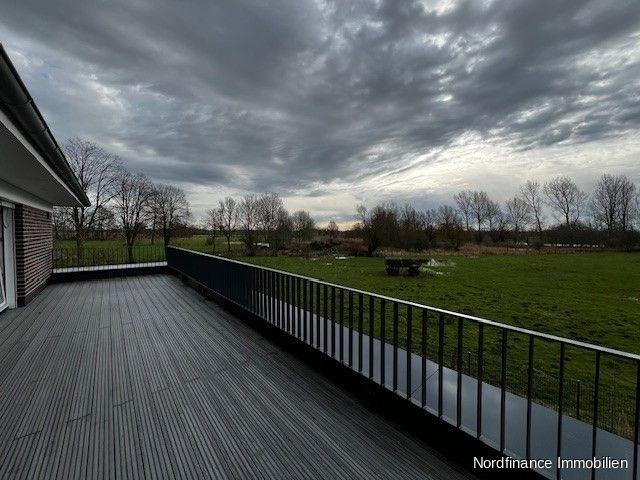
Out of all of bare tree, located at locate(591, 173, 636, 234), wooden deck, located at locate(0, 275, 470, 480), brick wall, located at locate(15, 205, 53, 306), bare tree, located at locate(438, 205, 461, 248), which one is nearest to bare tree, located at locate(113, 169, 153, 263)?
brick wall, located at locate(15, 205, 53, 306)

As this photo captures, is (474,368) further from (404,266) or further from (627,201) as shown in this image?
(627,201)

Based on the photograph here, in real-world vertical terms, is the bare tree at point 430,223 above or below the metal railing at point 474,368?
above

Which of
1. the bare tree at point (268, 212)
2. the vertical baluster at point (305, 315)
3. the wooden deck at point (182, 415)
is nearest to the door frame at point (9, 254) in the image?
the wooden deck at point (182, 415)

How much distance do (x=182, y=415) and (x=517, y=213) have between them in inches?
1704

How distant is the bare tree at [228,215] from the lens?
2764 cm

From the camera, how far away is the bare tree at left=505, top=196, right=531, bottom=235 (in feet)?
121

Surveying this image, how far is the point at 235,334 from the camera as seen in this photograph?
3.99 meters

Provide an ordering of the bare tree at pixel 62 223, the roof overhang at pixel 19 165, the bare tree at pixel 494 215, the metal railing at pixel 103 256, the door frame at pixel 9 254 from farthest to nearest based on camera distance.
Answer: the bare tree at pixel 494 215 → the bare tree at pixel 62 223 → the metal railing at pixel 103 256 → the door frame at pixel 9 254 → the roof overhang at pixel 19 165

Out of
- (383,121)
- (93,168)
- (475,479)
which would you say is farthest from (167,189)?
(475,479)

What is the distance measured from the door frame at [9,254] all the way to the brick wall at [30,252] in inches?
2.8

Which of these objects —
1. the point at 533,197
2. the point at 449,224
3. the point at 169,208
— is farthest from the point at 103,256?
the point at 533,197

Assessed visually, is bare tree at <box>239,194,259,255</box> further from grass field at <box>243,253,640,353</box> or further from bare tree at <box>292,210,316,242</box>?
grass field at <box>243,253,640,353</box>

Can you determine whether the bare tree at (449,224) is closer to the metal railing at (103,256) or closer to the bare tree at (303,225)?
the bare tree at (303,225)

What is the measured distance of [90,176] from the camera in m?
17.7
